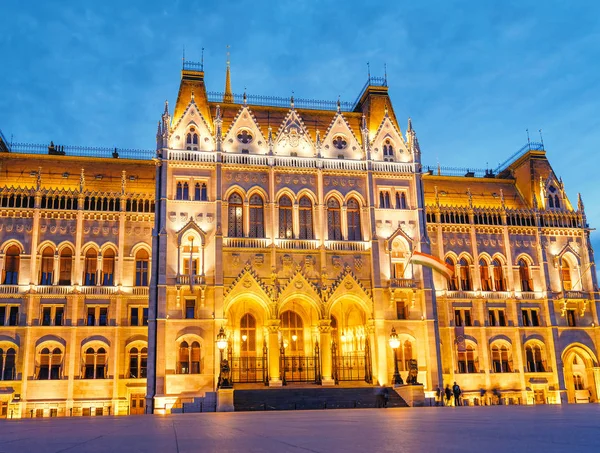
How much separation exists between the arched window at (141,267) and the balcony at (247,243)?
7615 millimetres

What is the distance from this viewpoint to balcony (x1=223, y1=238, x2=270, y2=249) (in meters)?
47.2

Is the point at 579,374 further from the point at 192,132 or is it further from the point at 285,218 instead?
the point at 192,132

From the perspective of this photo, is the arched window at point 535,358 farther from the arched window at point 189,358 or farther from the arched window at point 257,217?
the arched window at point 189,358

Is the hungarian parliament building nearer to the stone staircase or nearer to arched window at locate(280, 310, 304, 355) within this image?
arched window at locate(280, 310, 304, 355)

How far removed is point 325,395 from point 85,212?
23.7 meters

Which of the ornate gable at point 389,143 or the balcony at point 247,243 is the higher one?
the ornate gable at point 389,143

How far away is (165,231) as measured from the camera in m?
46.4

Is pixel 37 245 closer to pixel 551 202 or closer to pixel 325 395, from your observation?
pixel 325 395

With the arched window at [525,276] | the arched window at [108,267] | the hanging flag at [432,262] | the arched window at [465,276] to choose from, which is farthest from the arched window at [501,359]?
the arched window at [108,267]

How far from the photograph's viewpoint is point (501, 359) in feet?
176

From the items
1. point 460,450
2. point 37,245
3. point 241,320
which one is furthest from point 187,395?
point 460,450

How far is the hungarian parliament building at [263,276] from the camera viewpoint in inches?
1793

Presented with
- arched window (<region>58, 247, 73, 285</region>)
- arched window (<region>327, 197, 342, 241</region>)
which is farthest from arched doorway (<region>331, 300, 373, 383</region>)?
arched window (<region>58, 247, 73, 285</region>)

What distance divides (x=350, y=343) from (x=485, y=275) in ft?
48.6
